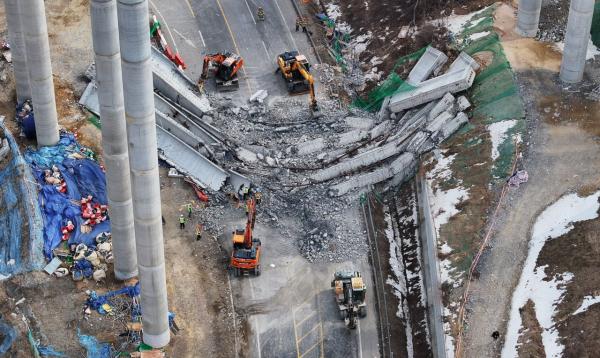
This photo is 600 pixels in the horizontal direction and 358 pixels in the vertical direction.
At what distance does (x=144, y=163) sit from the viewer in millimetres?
47625

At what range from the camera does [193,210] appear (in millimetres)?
64500

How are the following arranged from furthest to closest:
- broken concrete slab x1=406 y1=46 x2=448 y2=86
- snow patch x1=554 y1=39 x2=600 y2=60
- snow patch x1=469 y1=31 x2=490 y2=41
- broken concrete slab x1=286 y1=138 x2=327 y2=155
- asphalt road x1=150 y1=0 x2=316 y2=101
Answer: asphalt road x1=150 y1=0 x2=316 y2=101 < snow patch x1=469 y1=31 x2=490 y2=41 < broken concrete slab x1=406 y1=46 x2=448 y2=86 < snow patch x1=554 y1=39 x2=600 y2=60 < broken concrete slab x1=286 y1=138 x2=327 y2=155

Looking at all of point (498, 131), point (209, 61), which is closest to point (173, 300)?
point (209, 61)

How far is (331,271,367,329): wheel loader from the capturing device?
56500mm

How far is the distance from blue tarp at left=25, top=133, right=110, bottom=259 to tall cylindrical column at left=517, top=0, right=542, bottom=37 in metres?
29.5

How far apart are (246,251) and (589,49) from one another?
2719 cm

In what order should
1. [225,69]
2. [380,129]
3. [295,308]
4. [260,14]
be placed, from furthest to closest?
[260,14] < [225,69] < [380,129] < [295,308]

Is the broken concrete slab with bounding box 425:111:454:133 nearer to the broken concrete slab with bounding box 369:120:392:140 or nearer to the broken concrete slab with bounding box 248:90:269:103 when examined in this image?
the broken concrete slab with bounding box 369:120:392:140

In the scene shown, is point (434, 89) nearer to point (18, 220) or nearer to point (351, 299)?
Result: point (351, 299)

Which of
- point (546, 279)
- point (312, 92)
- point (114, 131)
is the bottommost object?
point (546, 279)

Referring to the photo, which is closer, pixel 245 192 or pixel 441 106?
pixel 245 192

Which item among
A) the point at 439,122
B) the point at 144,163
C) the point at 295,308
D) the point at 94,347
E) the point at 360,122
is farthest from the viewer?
the point at 360,122

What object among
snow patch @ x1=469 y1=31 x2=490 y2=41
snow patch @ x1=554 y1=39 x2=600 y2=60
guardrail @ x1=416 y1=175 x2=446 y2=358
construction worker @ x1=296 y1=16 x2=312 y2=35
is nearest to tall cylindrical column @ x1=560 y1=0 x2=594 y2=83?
snow patch @ x1=554 y1=39 x2=600 y2=60

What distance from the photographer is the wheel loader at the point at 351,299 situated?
185ft
